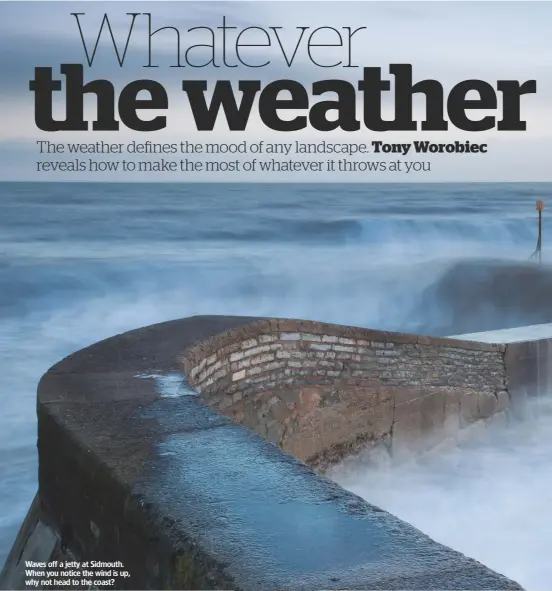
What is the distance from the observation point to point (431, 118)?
243 inches

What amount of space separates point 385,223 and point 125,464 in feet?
93.9

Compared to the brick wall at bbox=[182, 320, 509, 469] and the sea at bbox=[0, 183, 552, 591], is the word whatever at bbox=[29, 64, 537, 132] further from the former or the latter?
the sea at bbox=[0, 183, 552, 591]

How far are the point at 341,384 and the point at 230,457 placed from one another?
9.06 feet

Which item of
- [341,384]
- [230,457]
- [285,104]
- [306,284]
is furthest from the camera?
[306,284]

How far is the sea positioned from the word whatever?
2.50m

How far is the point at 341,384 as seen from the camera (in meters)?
5.46

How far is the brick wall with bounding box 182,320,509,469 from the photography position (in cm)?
477

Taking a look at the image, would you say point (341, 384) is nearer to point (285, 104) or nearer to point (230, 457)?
point (285, 104)

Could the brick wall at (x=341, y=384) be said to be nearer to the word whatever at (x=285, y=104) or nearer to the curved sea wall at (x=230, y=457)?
the curved sea wall at (x=230, y=457)

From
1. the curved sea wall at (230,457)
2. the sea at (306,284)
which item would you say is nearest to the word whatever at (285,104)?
the curved sea wall at (230,457)

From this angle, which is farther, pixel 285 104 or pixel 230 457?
pixel 285 104

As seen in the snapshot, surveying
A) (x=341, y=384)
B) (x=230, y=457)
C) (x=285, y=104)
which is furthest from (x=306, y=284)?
(x=230, y=457)

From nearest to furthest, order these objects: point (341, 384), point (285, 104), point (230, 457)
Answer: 1. point (230, 457)
2. point (341, 384)
3. point (285, 104)

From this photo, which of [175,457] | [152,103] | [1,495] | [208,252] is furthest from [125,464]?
[208,252]
